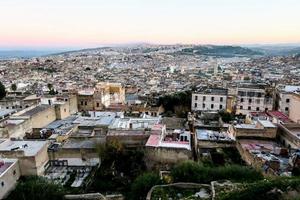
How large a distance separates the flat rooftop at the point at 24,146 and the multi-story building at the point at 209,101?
778 inches

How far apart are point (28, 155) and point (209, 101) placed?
73.8 feet

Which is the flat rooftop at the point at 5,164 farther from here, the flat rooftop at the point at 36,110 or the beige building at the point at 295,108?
the beige building at the point at 295,108

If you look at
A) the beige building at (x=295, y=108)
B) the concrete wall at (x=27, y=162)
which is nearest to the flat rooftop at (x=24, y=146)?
the concrete wall at (x=27, y=162)

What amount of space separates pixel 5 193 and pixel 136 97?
29.1m

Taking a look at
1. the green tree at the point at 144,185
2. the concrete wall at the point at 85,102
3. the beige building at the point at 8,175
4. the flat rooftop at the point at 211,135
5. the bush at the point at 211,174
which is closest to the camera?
the bush at the point at 211,174

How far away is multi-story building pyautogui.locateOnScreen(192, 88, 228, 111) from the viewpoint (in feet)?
120

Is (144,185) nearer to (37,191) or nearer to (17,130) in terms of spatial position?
(37,191)

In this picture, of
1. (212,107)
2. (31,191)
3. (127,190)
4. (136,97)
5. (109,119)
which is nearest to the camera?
(31,191)

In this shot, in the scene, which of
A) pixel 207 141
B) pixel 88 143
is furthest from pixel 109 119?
pixel 207 141

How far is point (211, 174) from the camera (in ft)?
52.3

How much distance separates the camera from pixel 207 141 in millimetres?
20984

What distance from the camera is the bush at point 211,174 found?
1557 cm

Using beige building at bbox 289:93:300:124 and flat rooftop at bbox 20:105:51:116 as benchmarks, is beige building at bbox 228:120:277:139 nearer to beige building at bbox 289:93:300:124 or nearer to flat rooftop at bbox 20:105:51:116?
beige building at bbox 289:93:300:124

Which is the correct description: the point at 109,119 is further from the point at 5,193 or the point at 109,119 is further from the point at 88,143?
the point at 5,193
